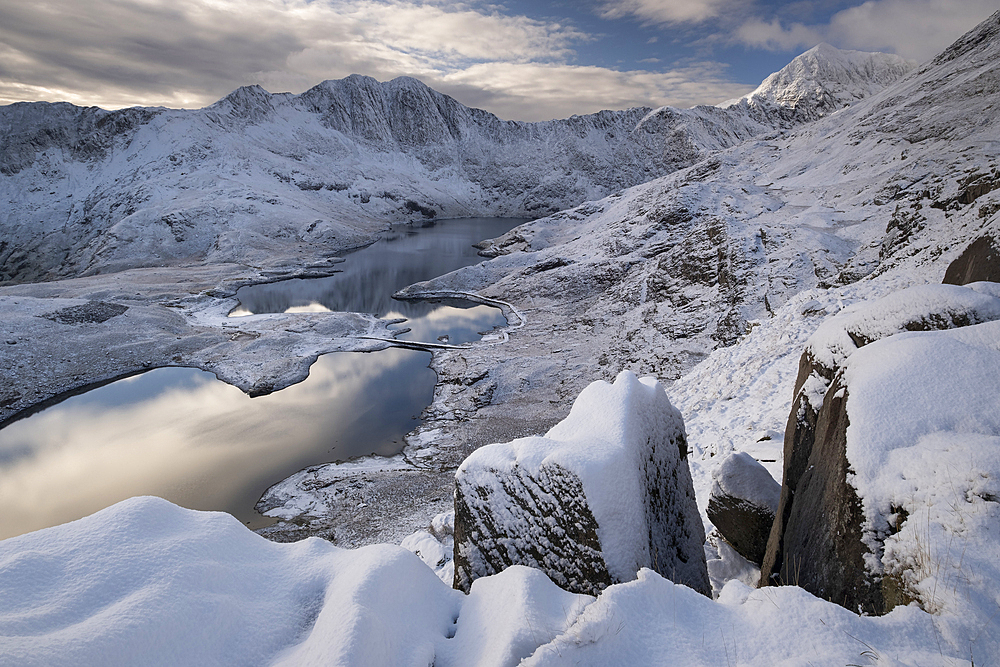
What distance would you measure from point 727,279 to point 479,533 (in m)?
27.9

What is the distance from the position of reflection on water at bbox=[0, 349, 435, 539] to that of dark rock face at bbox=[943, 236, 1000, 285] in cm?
2073

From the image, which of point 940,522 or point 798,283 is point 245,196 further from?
point 940,522

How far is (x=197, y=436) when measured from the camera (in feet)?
78.2

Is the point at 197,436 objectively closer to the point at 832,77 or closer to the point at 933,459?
the point at 933,459

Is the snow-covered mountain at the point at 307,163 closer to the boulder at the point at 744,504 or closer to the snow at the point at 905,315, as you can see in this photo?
A: the boulder at the point at 744,504

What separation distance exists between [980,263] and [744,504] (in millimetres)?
7118

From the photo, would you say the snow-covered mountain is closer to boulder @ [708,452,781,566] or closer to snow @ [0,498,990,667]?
snow @ [0,498,990,667]

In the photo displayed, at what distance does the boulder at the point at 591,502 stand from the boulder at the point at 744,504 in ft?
2.55

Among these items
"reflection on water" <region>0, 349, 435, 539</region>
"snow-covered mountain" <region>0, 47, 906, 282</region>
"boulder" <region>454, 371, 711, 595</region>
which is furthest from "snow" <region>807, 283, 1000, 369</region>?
"snow-covered mountain" <region>0, 47, 906, 282</region>

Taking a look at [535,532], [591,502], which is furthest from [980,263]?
[535,532]

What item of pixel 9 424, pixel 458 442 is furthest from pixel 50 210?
pixel 458 442

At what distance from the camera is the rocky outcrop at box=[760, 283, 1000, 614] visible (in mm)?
4258

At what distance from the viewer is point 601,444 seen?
563cm

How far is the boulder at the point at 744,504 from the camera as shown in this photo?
6.89 metres
